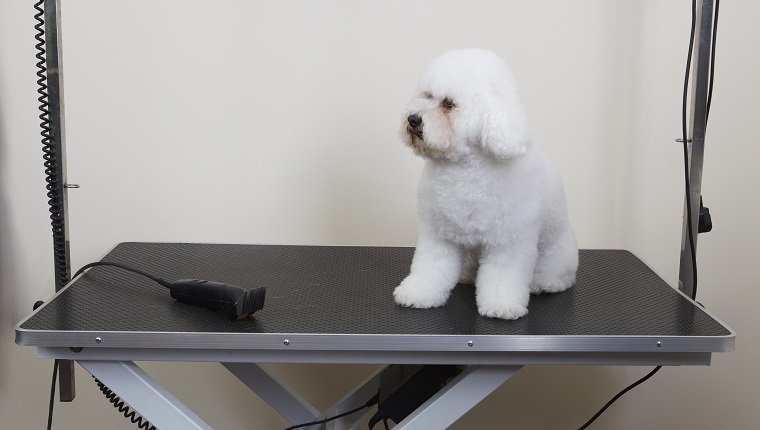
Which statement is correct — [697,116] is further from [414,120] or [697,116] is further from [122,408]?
[122,408]

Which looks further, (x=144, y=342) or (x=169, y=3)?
(x=169, y=3)

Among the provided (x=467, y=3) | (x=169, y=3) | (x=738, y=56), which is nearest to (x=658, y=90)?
(x=738, y=56)

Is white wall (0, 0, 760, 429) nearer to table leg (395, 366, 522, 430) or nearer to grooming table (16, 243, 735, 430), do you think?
grooming table (16, 243, 735, 430)

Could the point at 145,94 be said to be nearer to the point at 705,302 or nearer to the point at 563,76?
the point at 563,76

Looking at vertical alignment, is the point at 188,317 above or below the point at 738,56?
below

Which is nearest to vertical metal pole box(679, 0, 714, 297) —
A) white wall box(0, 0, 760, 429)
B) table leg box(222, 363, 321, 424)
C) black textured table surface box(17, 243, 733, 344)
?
black textured table surface box(17, 243, 733, 344)

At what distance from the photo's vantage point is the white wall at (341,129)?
193cm

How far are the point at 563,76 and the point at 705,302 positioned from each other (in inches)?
24.7

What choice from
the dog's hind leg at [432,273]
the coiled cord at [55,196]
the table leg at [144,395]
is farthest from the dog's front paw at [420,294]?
the coiled cord at [55,196]

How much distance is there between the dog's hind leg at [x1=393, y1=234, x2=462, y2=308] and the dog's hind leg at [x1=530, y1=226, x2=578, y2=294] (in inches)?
5.7

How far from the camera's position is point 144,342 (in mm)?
1205

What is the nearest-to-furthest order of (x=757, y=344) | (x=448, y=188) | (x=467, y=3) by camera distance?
(x=448, y=188) → (x=467, y=3) → (x=757, y=344)

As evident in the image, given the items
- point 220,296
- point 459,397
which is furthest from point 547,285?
point 220,296

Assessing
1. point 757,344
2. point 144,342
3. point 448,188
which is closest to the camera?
point 144,342
